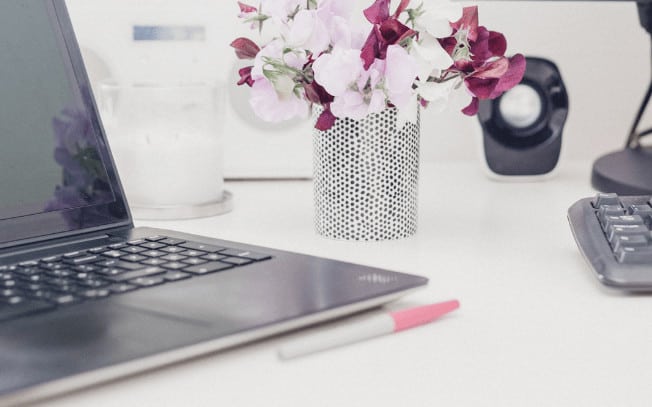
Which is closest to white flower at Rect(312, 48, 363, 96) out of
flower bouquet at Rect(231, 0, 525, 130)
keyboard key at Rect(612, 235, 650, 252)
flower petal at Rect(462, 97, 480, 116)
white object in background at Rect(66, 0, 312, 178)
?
flower bouquet at Rect(231, 0, 525, 130)

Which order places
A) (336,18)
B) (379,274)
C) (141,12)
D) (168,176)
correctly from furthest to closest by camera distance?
(141,12) < (168,176) < (336,18) < (379,274)

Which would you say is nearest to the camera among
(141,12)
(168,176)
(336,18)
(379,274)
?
(379,274)

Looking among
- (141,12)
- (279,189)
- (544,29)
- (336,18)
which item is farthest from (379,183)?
(544,29)

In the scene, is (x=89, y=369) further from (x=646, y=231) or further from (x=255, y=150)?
(x=255, y=150)

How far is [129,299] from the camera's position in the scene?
0.46m

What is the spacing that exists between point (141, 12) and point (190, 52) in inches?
2.7

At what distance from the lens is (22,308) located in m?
0.44

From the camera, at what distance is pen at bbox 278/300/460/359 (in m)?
0.42

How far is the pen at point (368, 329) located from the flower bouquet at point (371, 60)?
0.21 metres

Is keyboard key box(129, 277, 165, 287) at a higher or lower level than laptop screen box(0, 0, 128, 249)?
lower

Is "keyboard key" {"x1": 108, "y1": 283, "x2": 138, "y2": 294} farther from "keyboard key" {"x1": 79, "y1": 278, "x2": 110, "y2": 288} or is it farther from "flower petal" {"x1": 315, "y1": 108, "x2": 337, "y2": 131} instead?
"flower petal" {"x1": 315, "y1": 108, "x2": 337, "y2": 131}

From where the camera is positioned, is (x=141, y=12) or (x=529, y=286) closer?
(x=529, y=286)

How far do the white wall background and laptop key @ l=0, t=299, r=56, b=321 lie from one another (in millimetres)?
542

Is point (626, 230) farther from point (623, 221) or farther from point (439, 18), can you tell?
point (439, 18)
